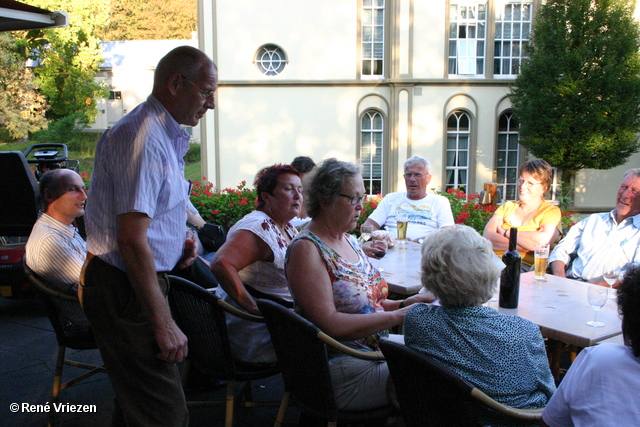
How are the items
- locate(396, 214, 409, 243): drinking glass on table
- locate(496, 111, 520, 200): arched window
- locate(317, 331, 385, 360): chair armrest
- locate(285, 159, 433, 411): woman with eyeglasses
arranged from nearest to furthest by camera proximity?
locate(317, 331, 385, 360): chair armrest, locate(285, 159, 433, 411): woman with eyeglasses, locate(396, 214, 409, 243): drinking glass on table, locate(496, 111, 520, 200): arched window

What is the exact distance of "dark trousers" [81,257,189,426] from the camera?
1789 mm

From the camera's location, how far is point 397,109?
622 inches

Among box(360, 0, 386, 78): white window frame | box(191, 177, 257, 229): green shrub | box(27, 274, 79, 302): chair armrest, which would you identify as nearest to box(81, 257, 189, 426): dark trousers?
box(27, 274, 79, 302): chair armrest

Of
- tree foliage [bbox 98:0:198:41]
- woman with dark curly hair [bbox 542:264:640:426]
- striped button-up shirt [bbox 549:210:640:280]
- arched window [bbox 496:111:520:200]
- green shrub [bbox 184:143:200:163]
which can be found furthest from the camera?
tree foliage [bbox 98:0:198:41]

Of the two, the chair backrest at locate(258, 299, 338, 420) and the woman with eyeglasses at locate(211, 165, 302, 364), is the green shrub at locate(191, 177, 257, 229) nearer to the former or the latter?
the woman with eyeglasses at locate(211, 165, 302, 364)

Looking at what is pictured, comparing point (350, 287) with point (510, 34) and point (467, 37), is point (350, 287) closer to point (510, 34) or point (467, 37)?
point (467, 37)

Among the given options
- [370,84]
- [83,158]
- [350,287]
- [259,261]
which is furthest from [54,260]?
[83,158]

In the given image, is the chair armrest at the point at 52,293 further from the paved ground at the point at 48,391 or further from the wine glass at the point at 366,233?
the wine glass at the point at 366,233

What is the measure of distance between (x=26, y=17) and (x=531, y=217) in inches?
151

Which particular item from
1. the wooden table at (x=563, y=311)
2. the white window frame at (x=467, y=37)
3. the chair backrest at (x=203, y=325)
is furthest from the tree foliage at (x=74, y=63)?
the wooden table at (x=563, y=311)

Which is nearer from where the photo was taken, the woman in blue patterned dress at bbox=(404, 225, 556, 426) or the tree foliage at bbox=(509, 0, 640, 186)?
the woman in blue patterned dress at bbox=(404, 225, 556, 426)

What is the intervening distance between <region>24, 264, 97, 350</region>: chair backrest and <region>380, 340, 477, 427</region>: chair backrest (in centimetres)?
175

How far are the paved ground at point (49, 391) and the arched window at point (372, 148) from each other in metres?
12.8

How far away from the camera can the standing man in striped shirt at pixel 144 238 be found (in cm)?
168
